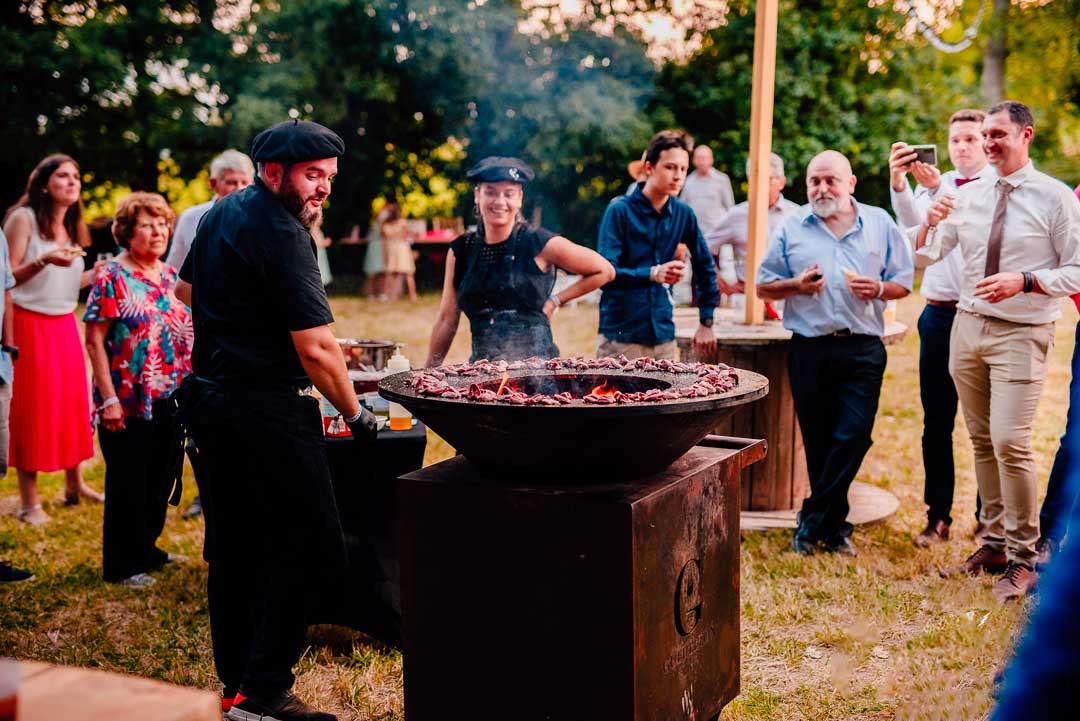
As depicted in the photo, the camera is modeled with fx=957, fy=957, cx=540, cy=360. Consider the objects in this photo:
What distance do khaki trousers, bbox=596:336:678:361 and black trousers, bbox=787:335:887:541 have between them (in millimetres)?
700

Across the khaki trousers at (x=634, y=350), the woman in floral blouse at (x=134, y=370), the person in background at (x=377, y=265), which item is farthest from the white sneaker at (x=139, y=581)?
the person in background at (x=377, y=265)

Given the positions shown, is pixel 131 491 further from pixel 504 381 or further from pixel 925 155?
pixel 925 155

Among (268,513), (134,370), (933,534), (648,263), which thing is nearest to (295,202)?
(268,513)

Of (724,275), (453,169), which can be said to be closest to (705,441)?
(724,275)

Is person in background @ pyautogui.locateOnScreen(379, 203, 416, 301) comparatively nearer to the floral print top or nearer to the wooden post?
the wooden post

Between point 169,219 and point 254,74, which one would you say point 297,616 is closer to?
point 169,219

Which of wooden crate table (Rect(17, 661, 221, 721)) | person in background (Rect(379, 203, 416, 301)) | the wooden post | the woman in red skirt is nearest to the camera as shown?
wooden crate table (Rect(17, 661, 221, 721))

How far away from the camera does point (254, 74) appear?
18344 mm

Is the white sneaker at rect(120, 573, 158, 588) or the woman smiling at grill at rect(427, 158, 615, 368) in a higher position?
the woman smiling at grill at rect(427, 158, 615, 368)

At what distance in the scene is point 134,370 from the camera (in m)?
5.12

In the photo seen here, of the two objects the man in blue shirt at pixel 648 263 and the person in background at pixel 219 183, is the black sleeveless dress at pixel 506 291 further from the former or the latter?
the person in background at pixel 219 183

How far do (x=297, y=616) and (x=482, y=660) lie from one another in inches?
32.9

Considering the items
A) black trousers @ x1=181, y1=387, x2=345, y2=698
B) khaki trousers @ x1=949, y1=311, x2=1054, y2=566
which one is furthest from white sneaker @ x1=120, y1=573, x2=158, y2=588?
khaki trousers @ x1=949, y1=311, x2=1054, y2=566

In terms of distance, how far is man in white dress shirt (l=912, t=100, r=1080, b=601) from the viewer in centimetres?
457
